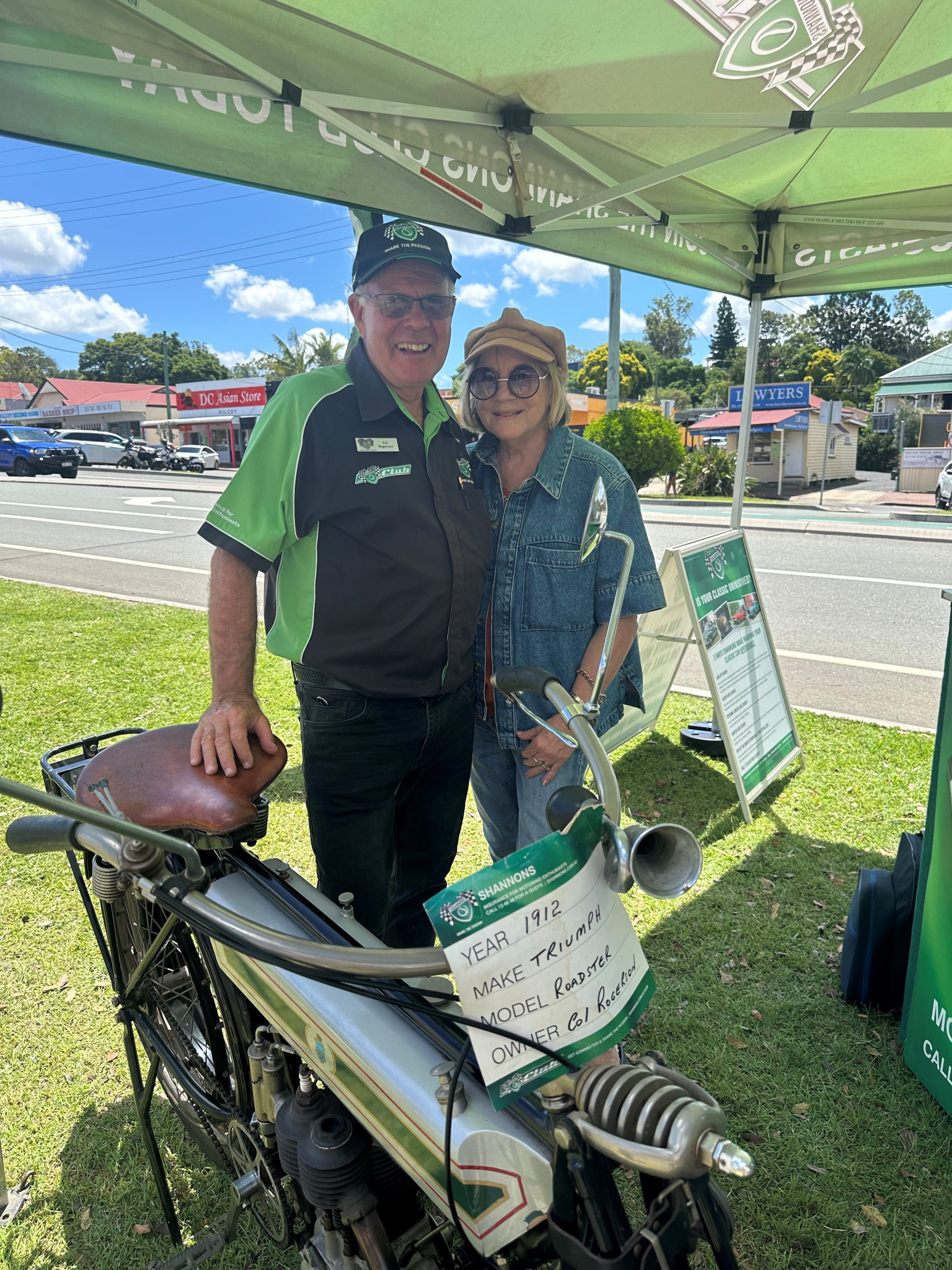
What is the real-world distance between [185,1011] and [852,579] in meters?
9.41

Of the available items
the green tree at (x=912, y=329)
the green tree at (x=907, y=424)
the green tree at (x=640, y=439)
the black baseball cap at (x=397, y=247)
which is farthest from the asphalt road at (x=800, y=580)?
the green tree at (x=912, y=329)

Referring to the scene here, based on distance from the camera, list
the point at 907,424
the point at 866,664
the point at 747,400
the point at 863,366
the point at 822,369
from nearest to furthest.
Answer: the point at 747,400
the point at 866,664
the point at 907,424
the point at 863,366
the point at 822,369

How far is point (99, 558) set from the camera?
420 inches

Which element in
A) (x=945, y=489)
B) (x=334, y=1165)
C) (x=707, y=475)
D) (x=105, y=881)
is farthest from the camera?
(x=707, y=475)

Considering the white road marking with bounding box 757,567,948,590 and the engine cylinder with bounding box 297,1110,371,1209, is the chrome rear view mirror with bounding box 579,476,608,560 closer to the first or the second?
the engine cylinder with bounding box 297,1110,371,1209

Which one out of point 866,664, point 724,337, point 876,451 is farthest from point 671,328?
point 866,664

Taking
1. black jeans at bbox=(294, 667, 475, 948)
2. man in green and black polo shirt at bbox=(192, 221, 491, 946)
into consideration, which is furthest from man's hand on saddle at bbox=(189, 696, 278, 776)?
black jeans at bbox=(294, 667, 475, 948)

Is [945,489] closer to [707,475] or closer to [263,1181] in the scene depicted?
[707,475]

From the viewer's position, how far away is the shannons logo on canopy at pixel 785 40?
224 cm

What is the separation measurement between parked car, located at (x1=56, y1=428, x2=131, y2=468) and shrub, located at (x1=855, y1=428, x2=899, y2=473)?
109ft

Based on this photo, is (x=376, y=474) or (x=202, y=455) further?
(x=202, y=455)

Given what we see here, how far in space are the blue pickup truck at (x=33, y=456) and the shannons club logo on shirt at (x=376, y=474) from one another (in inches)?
1117

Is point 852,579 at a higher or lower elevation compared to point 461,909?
lower

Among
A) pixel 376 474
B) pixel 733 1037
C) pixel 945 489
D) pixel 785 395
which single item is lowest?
pixel 733 1037
